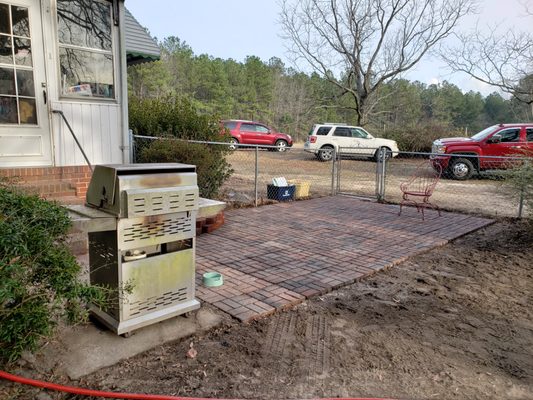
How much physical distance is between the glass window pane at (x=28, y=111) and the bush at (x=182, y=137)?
1.83 metres

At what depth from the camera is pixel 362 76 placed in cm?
2469

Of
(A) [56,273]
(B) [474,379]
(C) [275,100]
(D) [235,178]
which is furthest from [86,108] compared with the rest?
(C) [275,100]

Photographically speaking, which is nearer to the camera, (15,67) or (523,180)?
(15,67)

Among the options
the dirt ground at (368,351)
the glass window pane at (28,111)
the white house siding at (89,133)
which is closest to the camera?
the dirt ground at (368,351)

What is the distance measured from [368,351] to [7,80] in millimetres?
5375

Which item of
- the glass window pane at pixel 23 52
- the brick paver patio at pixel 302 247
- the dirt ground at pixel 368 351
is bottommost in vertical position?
the dirt ground at pixel 368 351

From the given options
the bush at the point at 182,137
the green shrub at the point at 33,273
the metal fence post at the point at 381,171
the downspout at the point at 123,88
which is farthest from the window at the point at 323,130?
the green shrub at the point at 33,273

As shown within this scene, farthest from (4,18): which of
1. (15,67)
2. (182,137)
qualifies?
(182,137)

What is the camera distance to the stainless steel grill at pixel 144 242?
2594 mm

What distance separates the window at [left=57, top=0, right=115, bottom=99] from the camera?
5633 millimetres

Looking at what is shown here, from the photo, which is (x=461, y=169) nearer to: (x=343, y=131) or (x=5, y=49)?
(x=343, y=131)

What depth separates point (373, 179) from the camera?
523 inches

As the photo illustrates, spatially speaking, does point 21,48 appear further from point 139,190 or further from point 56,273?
point 56,273

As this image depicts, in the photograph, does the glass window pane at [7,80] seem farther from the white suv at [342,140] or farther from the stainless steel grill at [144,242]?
the white suv at [342,140]
